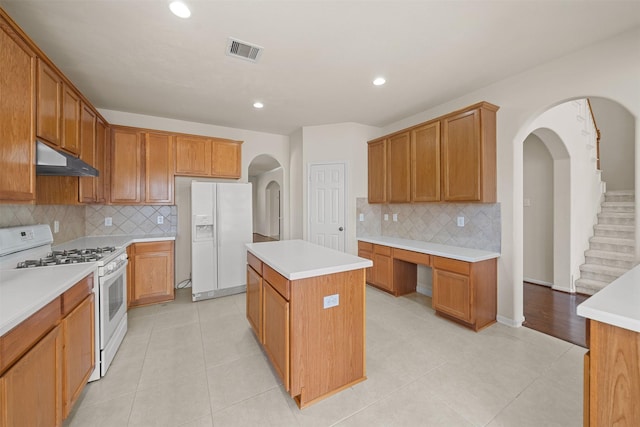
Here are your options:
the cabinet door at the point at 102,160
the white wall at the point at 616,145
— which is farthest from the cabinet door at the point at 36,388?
the white wall at the point at 616,145

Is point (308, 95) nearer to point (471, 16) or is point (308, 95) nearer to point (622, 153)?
point (471, 16)

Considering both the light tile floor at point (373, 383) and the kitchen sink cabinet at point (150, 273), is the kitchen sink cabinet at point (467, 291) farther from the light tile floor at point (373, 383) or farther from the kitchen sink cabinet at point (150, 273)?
the kitchen sink cabinet at point (150, 273)

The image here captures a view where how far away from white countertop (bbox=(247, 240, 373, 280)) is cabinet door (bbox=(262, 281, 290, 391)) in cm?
22

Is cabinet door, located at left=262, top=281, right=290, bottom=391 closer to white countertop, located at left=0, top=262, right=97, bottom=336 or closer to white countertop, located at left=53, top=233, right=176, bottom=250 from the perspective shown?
white countertop, located at left=0, top=262, right=97, bottom=336

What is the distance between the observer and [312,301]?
172 centimetres

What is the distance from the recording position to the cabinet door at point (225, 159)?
4016mm

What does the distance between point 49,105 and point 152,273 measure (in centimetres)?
222

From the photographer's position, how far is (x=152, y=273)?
3465 millimetres

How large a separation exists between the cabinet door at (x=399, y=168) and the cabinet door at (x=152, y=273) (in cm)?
329

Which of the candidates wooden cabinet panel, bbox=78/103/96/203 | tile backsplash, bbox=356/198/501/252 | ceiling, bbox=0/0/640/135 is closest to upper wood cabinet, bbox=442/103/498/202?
tile backsplash, bbox=356/198/501/252

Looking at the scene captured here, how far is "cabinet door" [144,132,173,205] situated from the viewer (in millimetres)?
3611

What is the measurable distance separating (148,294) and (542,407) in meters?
4.15

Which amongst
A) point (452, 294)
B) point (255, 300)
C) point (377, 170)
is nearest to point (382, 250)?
point (452, 294)

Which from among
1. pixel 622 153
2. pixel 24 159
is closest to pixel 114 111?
pixel 24 159
